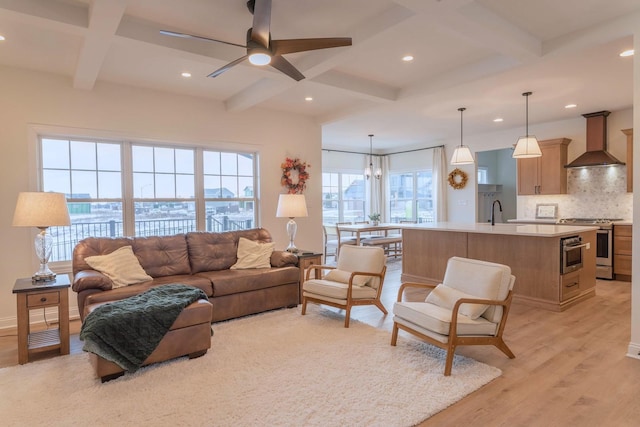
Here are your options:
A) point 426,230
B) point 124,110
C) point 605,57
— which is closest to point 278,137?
point 124,110

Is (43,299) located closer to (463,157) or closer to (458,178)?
(463,157)

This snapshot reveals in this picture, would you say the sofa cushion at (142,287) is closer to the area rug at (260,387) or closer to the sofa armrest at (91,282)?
the sofa armrest at (91,282)

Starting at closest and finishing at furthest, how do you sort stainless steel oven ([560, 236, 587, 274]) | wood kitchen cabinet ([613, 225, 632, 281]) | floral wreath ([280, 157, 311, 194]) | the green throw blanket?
1. the green throw blanket
2. stainless steel oven ([560, 236, 587, 274])
3. wood kitchen cabinet ([613, 225, 632, 281])
4. floral wreath ([280, 157, 311, 194])

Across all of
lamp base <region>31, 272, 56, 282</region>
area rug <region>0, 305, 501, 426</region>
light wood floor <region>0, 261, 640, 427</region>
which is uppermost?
lamp base <region>31, 272, 56, 282</region>

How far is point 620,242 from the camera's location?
5656 millimetres

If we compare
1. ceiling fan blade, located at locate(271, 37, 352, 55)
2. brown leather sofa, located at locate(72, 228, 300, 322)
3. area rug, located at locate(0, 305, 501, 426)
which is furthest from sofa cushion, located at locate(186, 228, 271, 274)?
ceiling fan blade, located at locate(271, 37, 352, 55)

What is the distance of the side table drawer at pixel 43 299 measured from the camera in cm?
304

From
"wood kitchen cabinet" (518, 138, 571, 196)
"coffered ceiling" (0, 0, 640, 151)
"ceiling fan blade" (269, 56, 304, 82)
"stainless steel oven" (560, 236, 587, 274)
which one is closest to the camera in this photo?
"coffered ceiling" (0, 0, 640, 151)

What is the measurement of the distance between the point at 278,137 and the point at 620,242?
5576 mm

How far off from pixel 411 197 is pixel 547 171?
360 centimetres

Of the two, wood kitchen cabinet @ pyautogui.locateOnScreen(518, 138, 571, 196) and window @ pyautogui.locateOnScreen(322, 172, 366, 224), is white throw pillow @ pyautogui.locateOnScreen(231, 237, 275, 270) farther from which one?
wood kitchen cabinet @ pyautogui.locateOnScreen(518, 138, 571, 196)

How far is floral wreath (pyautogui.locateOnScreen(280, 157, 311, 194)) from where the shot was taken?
600 cm

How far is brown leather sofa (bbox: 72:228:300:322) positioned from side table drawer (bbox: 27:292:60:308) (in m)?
0.19

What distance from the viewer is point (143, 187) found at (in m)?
4.95
